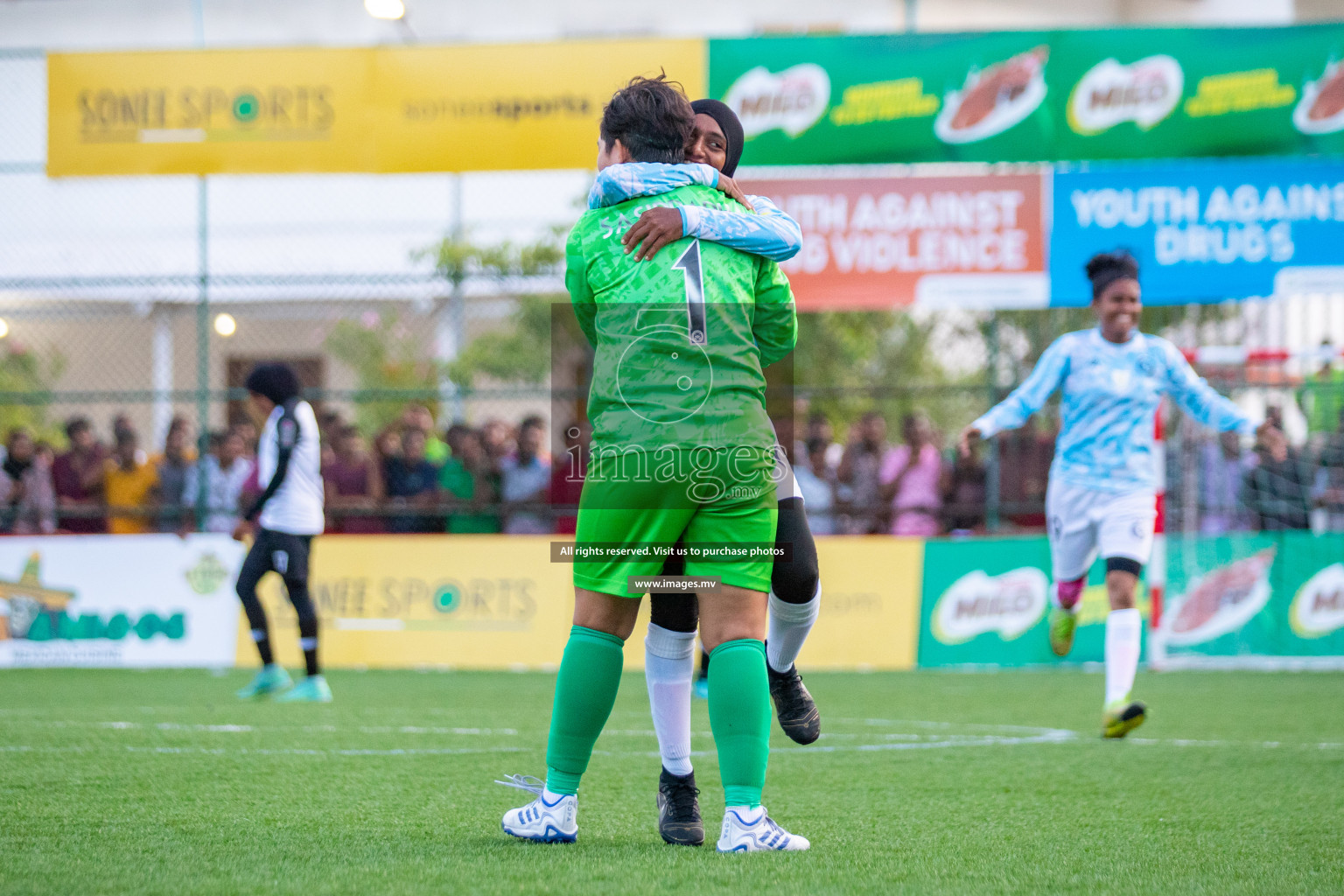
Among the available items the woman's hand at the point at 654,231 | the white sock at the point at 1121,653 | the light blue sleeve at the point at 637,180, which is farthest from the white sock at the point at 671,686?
the white sock at the point at 1121,653

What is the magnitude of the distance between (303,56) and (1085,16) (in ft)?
53.2

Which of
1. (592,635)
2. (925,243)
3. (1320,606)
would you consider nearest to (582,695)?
(592,635)

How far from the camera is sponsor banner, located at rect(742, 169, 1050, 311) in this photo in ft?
36.9

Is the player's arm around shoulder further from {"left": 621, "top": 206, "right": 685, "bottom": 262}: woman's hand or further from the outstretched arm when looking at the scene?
the outstretched arm

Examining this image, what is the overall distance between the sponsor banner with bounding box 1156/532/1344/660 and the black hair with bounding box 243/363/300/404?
22.3 ft

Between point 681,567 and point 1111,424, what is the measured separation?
4006 millimetres

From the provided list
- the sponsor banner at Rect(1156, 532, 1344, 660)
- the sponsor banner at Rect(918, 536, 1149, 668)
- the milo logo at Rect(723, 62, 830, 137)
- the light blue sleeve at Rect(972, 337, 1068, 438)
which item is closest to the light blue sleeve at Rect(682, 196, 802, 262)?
the light blue sleeve at Rect(972, 337, 1068, 438)

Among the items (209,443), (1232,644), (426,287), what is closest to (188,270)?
(209,443)


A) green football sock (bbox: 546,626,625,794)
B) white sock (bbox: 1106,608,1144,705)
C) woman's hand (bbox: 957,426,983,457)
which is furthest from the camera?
white sock (bbox: 1106,608,1144,705)

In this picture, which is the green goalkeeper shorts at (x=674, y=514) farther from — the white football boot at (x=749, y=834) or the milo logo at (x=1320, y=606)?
the milo logo at (x=1320, y=606)

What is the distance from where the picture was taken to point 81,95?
38.4 ft

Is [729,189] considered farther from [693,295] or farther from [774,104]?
[774,104]

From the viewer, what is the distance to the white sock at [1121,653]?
660cm

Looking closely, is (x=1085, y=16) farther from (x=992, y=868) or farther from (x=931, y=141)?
(x=992, y=868)
